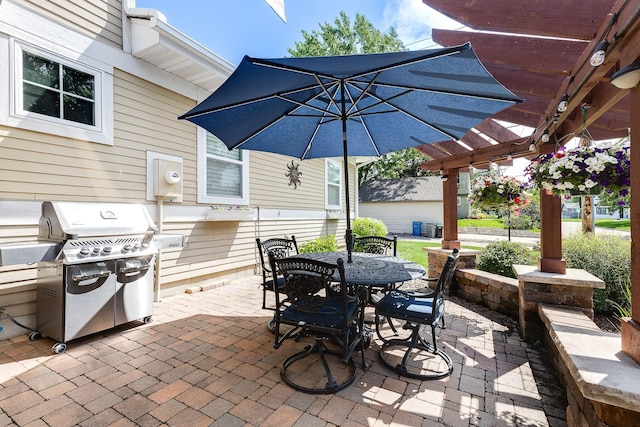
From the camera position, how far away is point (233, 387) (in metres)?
2.30

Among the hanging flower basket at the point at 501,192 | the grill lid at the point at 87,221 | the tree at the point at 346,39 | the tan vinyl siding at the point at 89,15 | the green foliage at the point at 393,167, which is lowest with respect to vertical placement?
the grill lid at the point at 87,221

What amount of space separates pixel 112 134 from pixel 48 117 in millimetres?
638

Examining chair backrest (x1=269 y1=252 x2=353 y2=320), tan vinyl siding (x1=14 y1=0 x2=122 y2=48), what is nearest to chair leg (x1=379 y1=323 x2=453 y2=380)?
chair backrest (x1=269 y1=252 x2=353 y2=320)

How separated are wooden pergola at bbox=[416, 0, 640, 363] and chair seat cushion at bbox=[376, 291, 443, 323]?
115 centimetres

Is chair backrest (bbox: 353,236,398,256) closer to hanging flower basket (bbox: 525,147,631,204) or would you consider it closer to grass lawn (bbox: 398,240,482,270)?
hanging flower basket (bbox: 525,147,631,204)

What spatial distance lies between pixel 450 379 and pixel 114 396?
2.55 meters

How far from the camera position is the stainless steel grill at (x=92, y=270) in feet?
9.36

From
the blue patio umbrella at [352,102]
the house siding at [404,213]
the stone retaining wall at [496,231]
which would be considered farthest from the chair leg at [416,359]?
the house siding at [404,213]

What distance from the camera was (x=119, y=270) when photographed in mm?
3211

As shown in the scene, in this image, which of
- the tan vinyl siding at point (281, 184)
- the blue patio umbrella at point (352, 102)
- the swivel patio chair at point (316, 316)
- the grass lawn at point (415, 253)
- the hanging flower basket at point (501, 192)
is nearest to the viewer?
the blue patio umbrella at point (352, 102)

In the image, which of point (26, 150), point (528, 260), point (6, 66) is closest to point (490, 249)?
point (528, 260)

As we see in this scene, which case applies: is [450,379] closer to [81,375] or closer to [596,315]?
[596,315]

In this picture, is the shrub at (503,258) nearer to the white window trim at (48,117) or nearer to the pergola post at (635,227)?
the pergola post at (635,227)

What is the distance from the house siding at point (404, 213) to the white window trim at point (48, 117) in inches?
714
